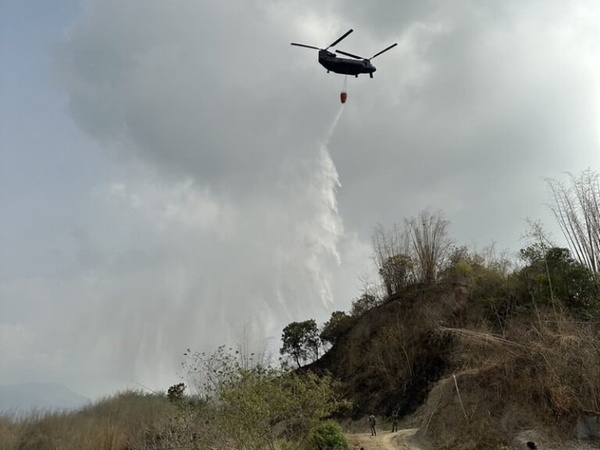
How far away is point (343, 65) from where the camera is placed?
17359mm

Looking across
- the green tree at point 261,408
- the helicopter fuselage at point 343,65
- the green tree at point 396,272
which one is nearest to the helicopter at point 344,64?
the helicopter fuselage at point 343,65

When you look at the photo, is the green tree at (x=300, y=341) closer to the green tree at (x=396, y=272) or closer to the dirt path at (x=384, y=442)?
the green tree at (x=396, y=272)

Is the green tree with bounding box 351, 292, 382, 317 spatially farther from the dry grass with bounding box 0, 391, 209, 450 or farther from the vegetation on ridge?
the dry grass with bounding box 0, 391, 209, 450

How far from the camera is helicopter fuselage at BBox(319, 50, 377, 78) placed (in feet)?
56.2

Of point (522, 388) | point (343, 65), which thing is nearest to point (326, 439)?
point (522, 388)

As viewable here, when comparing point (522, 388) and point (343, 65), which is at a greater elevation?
point (343, 65)

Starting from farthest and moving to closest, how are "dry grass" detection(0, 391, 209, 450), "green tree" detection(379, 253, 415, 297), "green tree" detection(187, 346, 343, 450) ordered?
1. "green tree" detection(379, 253, 415, 297)
2. "dry grass" detection(0, 391, 209, 450)
3. "green tree" detection(187, 346, 343, 450)

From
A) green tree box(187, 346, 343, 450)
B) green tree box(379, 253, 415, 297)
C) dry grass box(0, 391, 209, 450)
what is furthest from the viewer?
green tree box(379, 253, 415, 297)

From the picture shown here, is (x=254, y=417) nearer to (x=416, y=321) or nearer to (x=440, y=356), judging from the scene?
(x=440, y=356)

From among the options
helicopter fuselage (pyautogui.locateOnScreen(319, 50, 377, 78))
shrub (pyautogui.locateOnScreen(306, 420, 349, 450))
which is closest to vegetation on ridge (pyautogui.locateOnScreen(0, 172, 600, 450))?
shrub (pyautogui.locateOnScreen(306, 420, 349, 450))

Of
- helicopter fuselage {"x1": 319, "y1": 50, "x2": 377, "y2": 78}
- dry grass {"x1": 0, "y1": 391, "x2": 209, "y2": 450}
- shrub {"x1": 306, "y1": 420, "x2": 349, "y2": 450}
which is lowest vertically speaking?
shrub {"x1": 306, "y1": 420, "x2": 349, "y2": 450}

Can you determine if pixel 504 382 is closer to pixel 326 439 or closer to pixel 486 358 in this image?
pixel 486 358

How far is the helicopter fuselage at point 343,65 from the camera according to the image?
17141 mm

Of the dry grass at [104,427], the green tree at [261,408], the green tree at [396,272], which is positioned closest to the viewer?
the green tree at [261,408]
